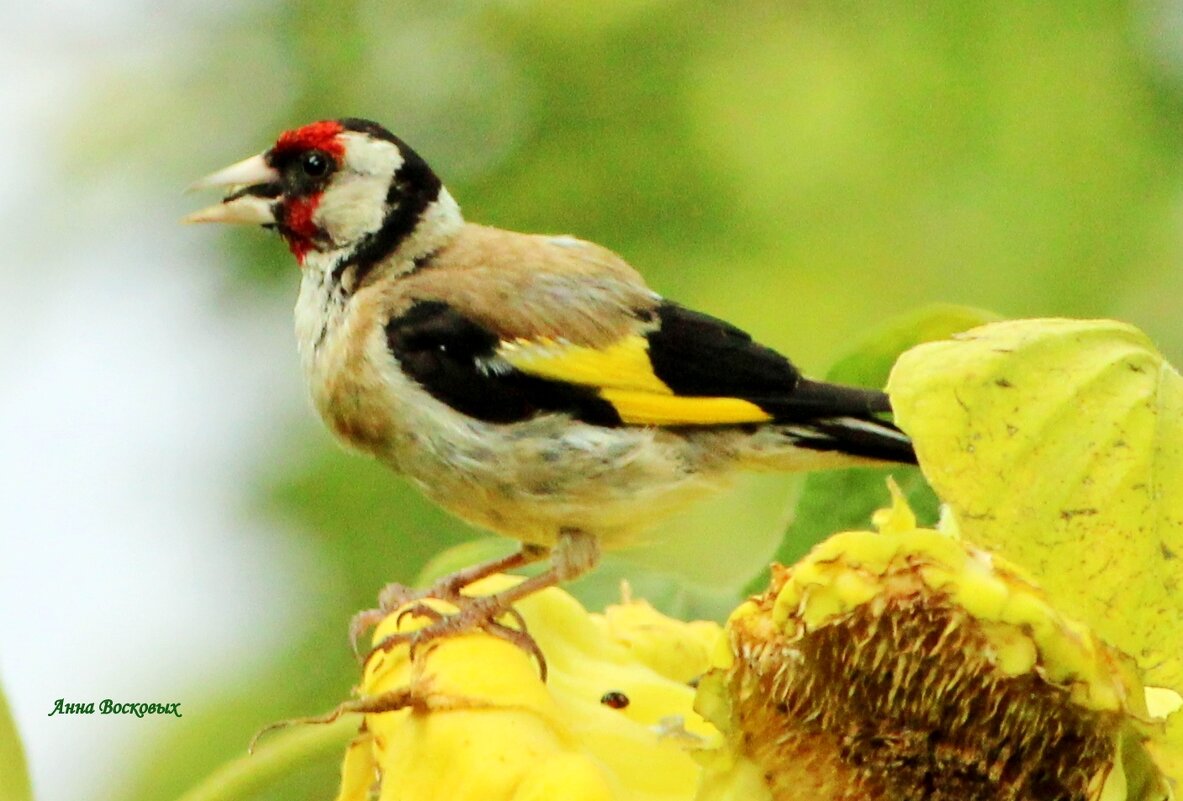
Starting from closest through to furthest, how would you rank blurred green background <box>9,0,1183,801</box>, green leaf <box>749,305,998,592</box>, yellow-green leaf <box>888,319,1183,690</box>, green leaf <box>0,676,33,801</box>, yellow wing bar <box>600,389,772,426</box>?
yellow-green leaf <box>888,319,1183,690</box> → green leaf <box>0,676,33,801</box> → green leaf <box>749,305,998,592</box> → blurred green background <box>9,0,1183,801</box> → yellow wing bar <box>600,389,772,426</box>

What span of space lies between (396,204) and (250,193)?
27 cm

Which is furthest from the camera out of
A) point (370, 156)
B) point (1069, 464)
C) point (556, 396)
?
point (370, 156)

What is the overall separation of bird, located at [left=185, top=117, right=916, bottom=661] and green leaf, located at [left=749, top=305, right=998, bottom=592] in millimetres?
409

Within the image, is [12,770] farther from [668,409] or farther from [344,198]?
[344,198]

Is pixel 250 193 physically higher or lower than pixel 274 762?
higher

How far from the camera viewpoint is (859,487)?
84.7 inches

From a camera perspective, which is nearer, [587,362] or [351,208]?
[587,362]

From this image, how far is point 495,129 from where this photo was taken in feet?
9.20

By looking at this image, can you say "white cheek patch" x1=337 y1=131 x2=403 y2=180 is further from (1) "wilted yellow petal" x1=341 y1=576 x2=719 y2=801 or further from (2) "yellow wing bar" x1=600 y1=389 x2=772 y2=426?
(1) "wilted yellow petal" x1=341 y1=576 x2=719 y2=801

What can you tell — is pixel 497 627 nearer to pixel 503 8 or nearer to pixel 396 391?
pixel 396 391

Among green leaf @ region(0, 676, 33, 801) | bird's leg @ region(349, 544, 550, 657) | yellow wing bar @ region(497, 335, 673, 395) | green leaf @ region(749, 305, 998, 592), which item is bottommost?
bird's leg @ region(349, 544, 550, 657)

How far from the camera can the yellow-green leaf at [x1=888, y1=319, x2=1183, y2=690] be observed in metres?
1.30

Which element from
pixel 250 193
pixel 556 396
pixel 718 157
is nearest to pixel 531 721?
pixel 556 396

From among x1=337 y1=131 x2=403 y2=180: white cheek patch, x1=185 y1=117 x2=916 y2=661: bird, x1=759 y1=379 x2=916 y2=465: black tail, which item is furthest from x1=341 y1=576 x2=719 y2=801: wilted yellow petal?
x1=337 y1=131 x2=403 y2=180: white cheek patch
